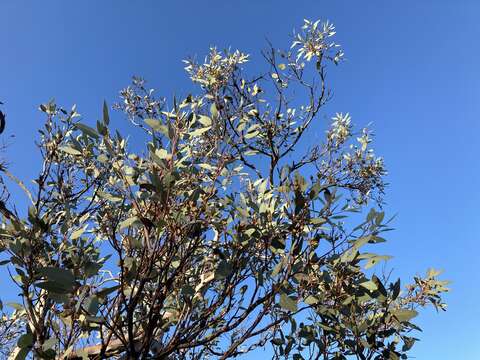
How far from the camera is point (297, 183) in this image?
3.31m

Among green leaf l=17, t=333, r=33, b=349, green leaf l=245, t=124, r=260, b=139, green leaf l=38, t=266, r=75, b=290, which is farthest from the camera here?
green leaf l=245, t=124, r=260, b=139

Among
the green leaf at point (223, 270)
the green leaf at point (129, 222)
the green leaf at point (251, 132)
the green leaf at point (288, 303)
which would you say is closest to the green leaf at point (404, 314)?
the green leaf at point (288, 303)

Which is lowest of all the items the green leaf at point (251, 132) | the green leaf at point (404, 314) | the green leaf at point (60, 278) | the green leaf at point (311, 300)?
the green leaf at point (60, 278)

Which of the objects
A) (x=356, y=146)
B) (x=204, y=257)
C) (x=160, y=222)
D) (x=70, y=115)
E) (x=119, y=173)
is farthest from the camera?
(x=356, y=146)

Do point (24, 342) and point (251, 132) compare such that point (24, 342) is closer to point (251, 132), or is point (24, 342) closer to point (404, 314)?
point (251, 132)

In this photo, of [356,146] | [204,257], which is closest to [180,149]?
[204,257]

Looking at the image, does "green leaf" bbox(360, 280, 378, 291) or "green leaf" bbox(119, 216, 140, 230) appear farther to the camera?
"green leaf" bbox(360, 280, 378, 291)

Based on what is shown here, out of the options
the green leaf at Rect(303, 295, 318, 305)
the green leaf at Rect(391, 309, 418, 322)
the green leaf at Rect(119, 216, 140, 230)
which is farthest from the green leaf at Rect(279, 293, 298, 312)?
the green leaf at Rect(119, 216, 140, 230)

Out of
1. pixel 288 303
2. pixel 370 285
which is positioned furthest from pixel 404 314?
pixel 288 303

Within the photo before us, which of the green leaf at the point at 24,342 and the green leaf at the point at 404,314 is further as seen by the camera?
the green leaf at the point at 404,314

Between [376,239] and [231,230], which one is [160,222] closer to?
[231,230]

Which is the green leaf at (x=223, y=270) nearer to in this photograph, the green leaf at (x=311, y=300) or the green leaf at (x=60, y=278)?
the green leaf at (x=311, y=300)

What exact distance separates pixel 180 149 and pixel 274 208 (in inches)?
37.3

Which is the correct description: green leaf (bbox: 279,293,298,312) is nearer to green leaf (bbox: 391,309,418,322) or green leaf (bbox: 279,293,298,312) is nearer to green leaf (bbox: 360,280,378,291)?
green leaf (bbox: 360,280,378,291)
